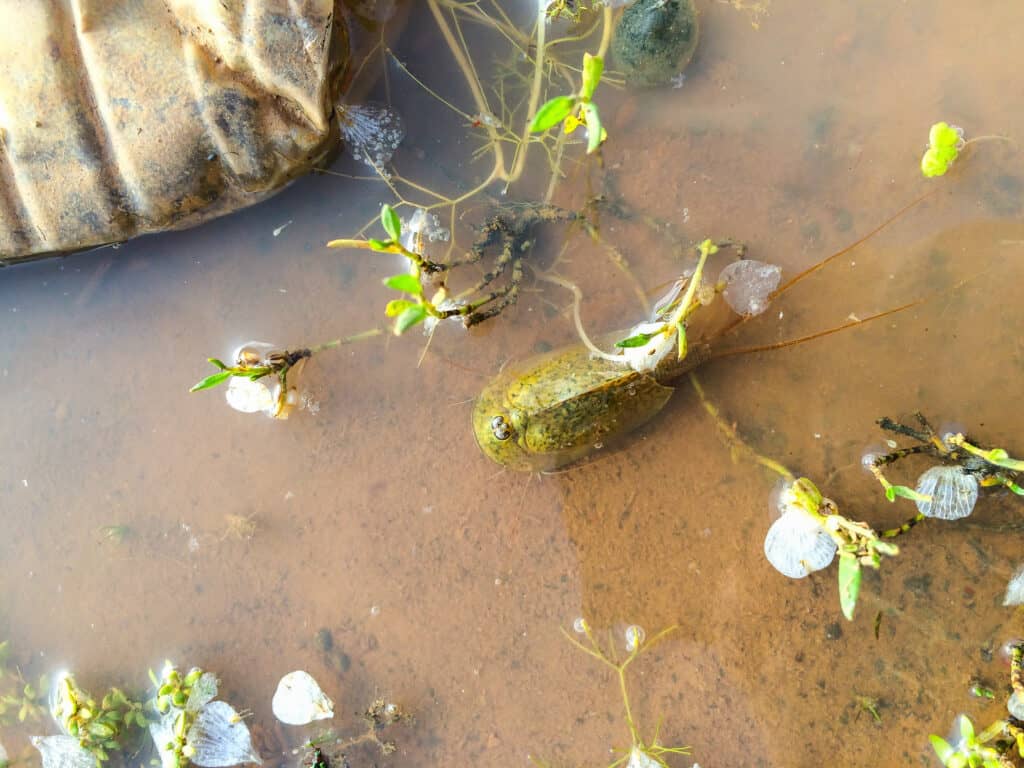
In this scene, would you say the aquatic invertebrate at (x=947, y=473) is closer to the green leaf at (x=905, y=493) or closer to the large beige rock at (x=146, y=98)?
the green leaf at (x=905, y=493)

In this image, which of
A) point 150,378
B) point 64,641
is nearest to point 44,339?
point 150,378

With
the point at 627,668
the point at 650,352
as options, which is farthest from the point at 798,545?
the point at 650,352

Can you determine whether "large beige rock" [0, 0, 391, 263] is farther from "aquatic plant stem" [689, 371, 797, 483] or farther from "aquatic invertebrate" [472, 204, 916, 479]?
"aquatic plant stem" [689, 371, 797, 483]

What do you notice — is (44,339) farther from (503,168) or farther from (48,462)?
(503,168)

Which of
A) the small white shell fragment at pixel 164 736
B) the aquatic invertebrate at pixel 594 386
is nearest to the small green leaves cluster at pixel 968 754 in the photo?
the aquatic invertebrate at pixel 594 386

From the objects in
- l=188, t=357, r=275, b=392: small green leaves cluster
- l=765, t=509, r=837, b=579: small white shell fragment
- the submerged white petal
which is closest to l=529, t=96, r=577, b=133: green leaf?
l=188, t=357, r=275, b=392: small green leaves cluster
